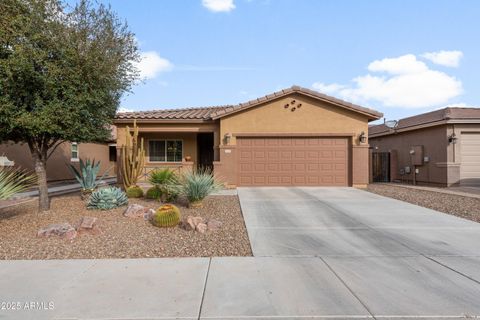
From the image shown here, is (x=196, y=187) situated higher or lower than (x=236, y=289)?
higher

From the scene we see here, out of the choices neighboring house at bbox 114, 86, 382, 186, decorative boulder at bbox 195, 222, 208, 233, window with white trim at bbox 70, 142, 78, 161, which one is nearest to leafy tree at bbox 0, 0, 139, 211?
decorative boulder at bbox 195, 222, 208, 233

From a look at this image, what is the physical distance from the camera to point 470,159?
1923 centimetres

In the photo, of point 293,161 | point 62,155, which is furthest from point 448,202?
point 62,155

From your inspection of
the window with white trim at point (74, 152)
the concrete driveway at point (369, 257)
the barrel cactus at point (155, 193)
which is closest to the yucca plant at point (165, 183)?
the barrel cactus at point (155, 193)

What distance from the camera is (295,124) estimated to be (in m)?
17.6

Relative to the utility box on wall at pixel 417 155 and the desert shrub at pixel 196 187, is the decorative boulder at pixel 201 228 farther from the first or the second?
the utility box on wall at pixel 417 155

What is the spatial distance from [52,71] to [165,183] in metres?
4.84

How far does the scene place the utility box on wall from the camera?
21141mm

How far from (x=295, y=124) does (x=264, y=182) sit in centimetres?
310

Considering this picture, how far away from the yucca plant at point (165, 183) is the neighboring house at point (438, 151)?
565 inches

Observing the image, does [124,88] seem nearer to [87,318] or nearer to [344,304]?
[87,318]

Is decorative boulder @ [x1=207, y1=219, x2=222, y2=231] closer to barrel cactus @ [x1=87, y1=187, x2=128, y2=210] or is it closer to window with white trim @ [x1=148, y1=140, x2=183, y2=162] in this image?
barrel cactus @ [x1=87, y1=187, x2=128, y2=210]

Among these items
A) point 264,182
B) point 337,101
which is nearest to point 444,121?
point 337,101

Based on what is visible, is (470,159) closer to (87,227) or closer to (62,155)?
(87,227)
